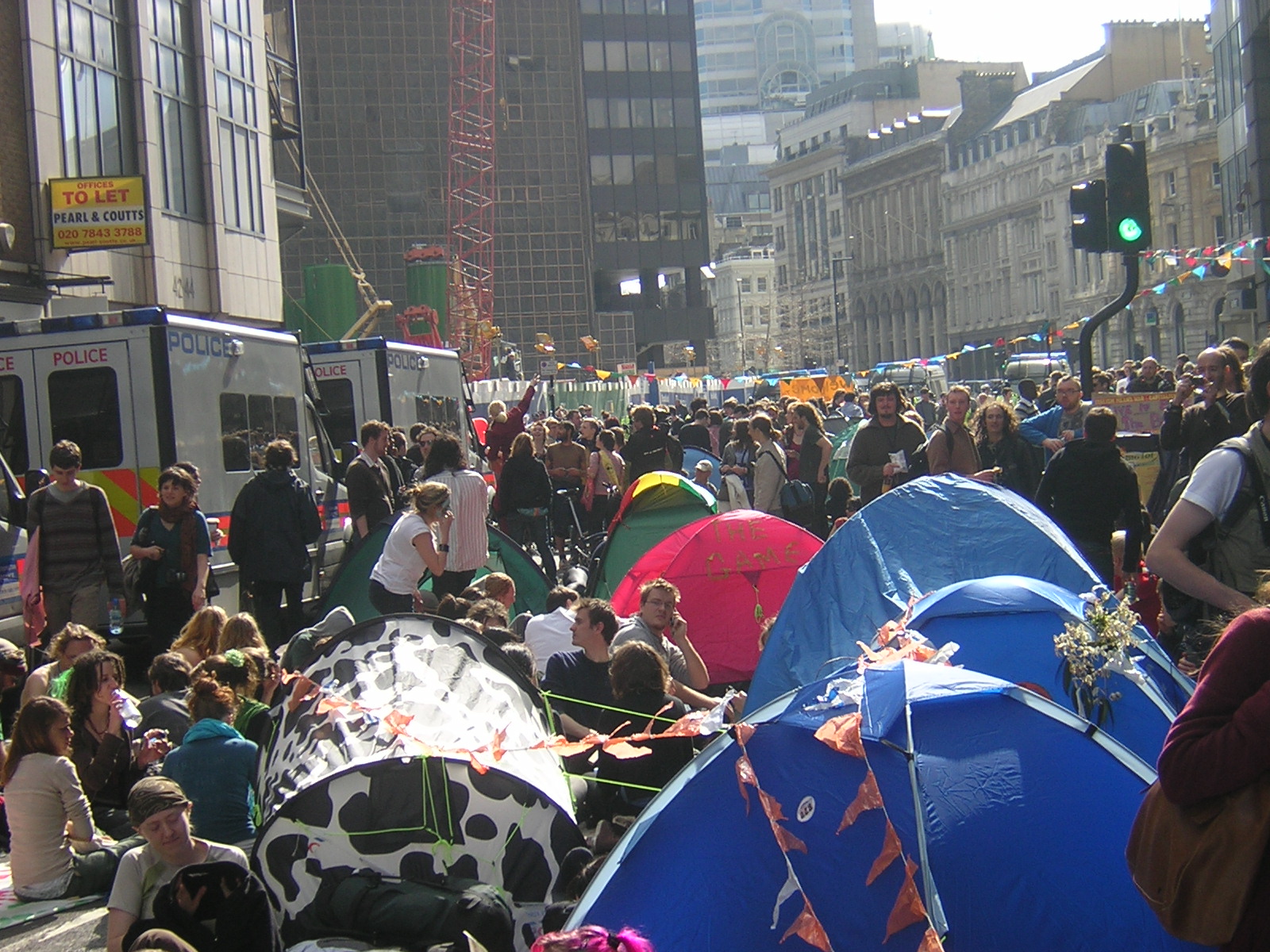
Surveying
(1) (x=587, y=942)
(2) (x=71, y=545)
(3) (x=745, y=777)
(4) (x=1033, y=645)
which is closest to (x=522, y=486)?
(2) (x=71, y=545)

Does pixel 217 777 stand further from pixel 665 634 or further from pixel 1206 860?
pixel 1206 860

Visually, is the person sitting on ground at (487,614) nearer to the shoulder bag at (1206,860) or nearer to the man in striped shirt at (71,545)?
the man in striped shirt at (71,545)

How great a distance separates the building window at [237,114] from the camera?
27.1 meters

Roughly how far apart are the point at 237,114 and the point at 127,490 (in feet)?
58.9

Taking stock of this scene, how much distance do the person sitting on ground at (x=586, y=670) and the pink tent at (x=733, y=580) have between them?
251 cm

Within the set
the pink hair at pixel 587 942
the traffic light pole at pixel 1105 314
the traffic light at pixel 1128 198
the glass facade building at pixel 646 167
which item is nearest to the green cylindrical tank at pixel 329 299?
the traffic light pole at pixel 1105 314

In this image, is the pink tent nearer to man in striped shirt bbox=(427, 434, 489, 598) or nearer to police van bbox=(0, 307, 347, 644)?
man in striped shirt bbox=(427, 434, 489, 598)

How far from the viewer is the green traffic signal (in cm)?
995

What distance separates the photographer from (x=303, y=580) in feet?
35.4

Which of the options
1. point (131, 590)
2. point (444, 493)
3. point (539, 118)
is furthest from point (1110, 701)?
point (539, 118)

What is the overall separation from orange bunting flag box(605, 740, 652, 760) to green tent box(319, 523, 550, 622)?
4.66 metres

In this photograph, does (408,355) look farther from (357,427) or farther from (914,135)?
(914,135)

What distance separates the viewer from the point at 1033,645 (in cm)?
615

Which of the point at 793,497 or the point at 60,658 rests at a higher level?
the point at 793,497
